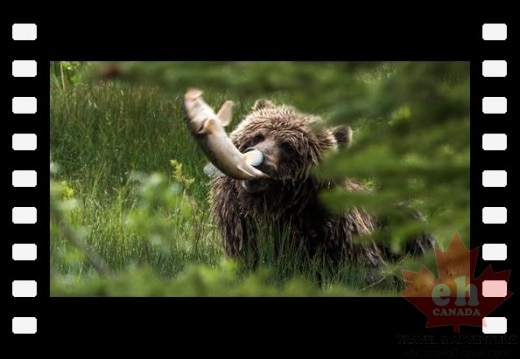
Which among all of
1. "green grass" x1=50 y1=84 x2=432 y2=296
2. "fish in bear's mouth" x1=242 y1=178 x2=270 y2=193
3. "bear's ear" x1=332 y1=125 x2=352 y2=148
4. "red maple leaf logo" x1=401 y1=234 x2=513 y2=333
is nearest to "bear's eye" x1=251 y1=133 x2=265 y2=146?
"fish in bear's mouth" x1=242 y1=178 x2=270 y2=193

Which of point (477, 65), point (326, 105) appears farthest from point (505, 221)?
point (326, 105)

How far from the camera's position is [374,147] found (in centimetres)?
381

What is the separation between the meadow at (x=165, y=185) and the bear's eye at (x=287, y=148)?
0.92ft

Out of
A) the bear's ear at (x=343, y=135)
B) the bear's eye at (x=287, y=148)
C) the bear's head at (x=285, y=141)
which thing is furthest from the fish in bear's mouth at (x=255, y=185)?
the bear's ear at (x=343, y=135)

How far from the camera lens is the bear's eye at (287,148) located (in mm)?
6676

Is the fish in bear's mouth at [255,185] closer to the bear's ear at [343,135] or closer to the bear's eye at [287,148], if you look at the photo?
the bear's eye at [287,148]

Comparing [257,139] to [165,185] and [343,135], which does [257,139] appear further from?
[165,185]

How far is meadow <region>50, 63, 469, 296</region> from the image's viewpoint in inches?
150

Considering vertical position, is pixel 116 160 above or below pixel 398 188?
above

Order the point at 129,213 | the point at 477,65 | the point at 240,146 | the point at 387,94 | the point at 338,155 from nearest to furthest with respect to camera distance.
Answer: the point at 387,94 < the point at 338,155 < the point at 477,65 < the point at 240,146 < the point at 129,213

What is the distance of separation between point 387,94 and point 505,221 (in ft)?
4.43

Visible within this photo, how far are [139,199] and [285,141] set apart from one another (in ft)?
5.52
